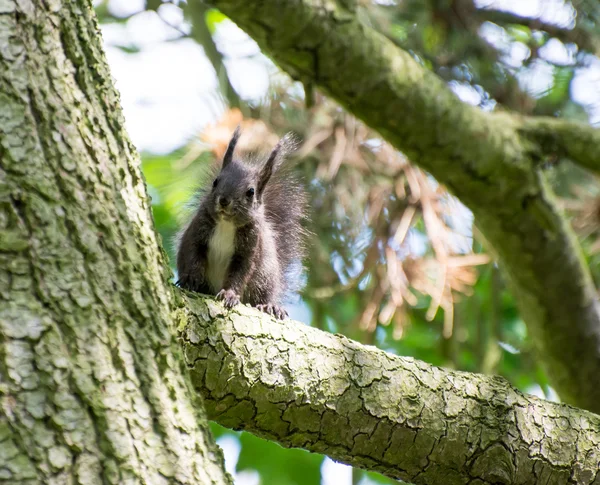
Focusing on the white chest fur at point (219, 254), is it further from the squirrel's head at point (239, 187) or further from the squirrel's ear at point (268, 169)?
the squirrel's ear at point (268, 169)

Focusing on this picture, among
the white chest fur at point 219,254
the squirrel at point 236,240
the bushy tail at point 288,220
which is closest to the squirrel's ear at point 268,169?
the squirrel at point 236,240

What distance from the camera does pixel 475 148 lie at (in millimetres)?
2730

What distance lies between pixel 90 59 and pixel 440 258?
2.04 metres

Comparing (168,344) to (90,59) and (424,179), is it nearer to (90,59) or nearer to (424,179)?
(90,59)

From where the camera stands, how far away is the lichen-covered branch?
1727 millimetres

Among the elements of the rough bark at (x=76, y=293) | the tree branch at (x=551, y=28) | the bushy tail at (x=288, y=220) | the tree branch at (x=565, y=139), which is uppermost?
the rough bark at (x=76, y=293)

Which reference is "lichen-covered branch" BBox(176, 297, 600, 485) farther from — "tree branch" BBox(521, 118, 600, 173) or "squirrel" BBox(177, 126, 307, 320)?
"tree branch" BBox(521, 118, 600, 173)

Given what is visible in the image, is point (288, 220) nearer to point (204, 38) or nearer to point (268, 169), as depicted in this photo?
point (268, 169)

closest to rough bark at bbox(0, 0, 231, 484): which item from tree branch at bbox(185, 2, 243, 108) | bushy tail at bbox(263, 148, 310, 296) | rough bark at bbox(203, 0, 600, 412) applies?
rough bark at bbox(203, 0, 600, 412)

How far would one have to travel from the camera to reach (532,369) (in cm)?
433

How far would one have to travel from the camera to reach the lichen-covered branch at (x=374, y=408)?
1.73m

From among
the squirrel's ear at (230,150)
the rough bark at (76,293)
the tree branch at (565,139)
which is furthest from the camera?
the tree branch at (565,139)

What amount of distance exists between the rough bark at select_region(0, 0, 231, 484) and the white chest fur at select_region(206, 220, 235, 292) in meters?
1.32

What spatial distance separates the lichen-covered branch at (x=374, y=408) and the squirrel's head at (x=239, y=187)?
0.85 metres
